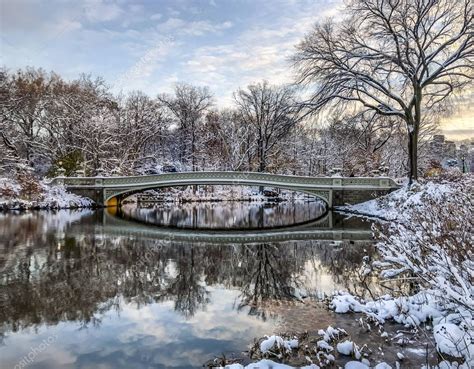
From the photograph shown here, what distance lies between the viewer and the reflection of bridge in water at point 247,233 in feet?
44.2

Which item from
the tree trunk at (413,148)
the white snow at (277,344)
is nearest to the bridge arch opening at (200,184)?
the tree trunk at (413,148)

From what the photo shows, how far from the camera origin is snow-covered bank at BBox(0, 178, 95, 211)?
2258cm

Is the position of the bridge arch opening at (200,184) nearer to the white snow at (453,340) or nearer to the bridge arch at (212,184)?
the bridge arch at (212,184)

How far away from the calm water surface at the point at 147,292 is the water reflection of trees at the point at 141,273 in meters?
0.02

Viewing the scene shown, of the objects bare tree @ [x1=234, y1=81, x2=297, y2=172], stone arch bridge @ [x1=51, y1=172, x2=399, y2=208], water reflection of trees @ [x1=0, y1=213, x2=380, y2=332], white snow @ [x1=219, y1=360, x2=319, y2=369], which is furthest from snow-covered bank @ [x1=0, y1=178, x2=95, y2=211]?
white snow @ [x1=219, y1=360, x2=319, y2=369]

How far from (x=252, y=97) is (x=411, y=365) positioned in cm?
3817

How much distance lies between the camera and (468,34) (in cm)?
1658

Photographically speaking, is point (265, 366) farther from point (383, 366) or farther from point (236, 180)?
point (236, 180)

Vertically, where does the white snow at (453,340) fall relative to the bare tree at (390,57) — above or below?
below

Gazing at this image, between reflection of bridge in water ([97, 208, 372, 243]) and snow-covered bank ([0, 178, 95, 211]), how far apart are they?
831 centimetres

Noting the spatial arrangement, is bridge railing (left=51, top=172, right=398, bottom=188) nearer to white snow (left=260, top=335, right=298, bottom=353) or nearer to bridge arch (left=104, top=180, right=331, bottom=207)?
bridge arch (left=104, top=180, right=331, bottom=207)

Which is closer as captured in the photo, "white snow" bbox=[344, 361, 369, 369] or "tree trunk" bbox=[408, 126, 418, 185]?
"white snow" bbox=[344, 361, 369, 369]

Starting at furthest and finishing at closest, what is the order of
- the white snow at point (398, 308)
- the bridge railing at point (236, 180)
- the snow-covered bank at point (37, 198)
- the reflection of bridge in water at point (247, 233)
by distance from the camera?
the bridge railing at point (236, 180) → the snow-covered bank at point (37, 198) → the reflection of bridge in water at point (247, 233) → the white snow at point (398, 308)

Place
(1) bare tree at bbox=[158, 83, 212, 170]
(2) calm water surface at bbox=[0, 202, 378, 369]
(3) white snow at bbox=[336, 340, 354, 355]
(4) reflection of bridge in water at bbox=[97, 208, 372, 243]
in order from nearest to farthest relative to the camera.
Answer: (3) white snow at bbox=[336, 340, 354, 355] < (2) calm water surface at bbox=[0, 202, 378, 369] < (4) reflection of bridge in water at bbox=[97, 208, 372, 243] < (1) bare tree at bbox=[158, 83, 212, 170]
